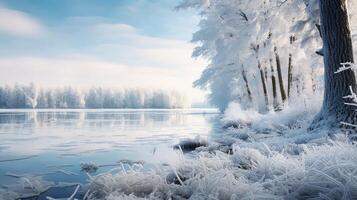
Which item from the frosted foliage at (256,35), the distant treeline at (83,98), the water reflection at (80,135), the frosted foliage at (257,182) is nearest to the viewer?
the frosted foliage at (257,182)

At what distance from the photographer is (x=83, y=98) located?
152 metres

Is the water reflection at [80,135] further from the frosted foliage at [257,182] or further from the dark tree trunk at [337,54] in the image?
the frosted foliage at [257,182]

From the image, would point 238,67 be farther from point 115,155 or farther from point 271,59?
point 115,155

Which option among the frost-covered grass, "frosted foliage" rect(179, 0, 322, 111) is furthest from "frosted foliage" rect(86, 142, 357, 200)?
"frosted foliage" rect(179, 0, 322, 111)

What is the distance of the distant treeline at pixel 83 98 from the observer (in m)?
130

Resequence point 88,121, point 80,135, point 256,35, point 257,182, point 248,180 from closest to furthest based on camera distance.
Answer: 1. point 257,182
2. point 248,180
3. point 80,135
4. point 256,35
5. point 88,121

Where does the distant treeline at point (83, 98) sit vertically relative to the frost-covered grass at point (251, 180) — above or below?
above

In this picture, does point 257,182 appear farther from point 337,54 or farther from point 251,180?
point 337,54

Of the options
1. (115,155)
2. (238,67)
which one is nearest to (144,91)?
(238,67)

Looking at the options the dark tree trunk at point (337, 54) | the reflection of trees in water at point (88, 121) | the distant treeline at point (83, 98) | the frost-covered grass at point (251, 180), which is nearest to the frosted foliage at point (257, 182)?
the frost-covered grass at point (251, 180)

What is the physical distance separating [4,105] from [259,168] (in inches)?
5382

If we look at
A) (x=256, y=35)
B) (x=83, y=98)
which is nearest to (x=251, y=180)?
(x=256, y=35)

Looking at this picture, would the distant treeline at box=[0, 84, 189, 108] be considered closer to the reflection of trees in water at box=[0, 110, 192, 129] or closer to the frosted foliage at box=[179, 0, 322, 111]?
the reflection of trees in water at box=[0, 110, 192, 129]

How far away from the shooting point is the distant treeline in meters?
130
